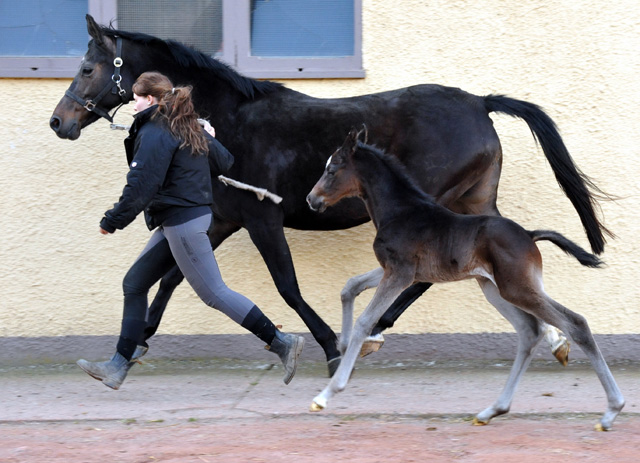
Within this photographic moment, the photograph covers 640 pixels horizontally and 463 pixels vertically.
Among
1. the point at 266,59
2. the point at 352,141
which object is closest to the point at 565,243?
the point at 352,141

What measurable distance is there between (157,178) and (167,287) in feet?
4.58

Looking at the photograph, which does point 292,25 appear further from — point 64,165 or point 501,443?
point 501,443

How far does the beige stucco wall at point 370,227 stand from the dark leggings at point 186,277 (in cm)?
133

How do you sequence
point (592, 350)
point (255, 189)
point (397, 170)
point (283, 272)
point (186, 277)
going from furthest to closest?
point (283, 272) → point (255, 189) → point (186, 277) → point (397, 170) → point (592, 350)

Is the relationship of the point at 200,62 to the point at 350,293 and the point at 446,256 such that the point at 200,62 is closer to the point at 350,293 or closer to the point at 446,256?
the point at 350,293

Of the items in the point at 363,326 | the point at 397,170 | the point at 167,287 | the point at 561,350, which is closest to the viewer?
the point at 363,326

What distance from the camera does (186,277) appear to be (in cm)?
487

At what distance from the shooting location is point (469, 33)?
6.12 meters

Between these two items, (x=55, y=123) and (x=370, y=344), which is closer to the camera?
(x=370, y=344)

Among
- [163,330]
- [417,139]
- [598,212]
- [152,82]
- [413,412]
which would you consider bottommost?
[163,330]

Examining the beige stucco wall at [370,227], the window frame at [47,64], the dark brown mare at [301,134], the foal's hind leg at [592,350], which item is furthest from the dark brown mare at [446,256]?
the window frame at [47,64]

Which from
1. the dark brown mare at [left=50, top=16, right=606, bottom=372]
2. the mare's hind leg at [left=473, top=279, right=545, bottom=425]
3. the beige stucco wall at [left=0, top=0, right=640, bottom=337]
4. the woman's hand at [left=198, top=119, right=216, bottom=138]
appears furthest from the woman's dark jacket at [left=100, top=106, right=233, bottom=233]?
the mare's hind leg at [left=473, top=279, right=545, bottom=425]

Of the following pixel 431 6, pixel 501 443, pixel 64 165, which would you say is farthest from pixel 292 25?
pixel 501 443

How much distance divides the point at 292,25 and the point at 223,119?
3.76 feet
